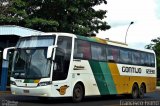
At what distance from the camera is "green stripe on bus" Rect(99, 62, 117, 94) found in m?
22.8

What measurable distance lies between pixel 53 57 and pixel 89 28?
27404 millimetres

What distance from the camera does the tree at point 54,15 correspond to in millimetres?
42344

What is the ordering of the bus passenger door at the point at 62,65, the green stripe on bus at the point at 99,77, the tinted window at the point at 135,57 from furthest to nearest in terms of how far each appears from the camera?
the tinted window at the point at 135,57
the green stripe on bus at the point at 99,77
the bus passenger door at the point at 62,65

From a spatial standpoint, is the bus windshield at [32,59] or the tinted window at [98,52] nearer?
the bus windshield at [32,59]

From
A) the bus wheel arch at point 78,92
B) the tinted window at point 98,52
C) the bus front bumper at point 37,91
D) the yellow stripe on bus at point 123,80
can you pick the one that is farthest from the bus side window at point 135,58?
the bus front bumper at point 37,91

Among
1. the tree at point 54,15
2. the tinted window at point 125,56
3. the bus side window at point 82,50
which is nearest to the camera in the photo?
the bus side window at point 82,50

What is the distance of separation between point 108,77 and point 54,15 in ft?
75.4

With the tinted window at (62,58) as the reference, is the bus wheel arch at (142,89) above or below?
below

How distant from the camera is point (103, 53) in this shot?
23016 millimetres

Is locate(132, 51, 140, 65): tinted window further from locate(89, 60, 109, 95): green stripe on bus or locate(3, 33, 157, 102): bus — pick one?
locate(89, 60, 109, 95): green stripe on bus

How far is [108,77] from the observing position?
23469 mm

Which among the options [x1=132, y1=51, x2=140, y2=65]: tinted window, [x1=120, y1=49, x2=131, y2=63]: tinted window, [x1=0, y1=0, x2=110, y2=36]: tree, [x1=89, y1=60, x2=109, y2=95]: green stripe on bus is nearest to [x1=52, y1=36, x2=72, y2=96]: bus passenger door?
[x1=89, y1=60, x2=109, y2=95]: green stripe on bus

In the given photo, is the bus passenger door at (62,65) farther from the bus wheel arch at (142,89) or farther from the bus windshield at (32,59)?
the bus wheel arch at (142,89)

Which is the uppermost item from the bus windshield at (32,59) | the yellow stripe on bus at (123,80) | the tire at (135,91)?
the bus windshield at (32,59)
